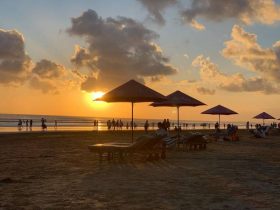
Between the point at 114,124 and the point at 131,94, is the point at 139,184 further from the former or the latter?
the point at 114,124

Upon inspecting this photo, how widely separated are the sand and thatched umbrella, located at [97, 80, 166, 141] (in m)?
2.48

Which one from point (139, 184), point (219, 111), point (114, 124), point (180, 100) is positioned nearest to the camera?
point (139, 184)

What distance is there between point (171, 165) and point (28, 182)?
4.96 meters

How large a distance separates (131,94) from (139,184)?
6.45 m

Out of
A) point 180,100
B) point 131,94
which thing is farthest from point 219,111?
point 131,94

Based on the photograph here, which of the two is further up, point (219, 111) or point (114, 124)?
point (219, 111)

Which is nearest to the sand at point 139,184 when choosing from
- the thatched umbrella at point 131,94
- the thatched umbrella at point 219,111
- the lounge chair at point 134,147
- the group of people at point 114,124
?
the lounge chair at point 134,147

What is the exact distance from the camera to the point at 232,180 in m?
10.4

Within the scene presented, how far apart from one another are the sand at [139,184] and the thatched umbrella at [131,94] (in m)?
2.48

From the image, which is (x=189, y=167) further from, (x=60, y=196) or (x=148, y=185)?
(x=60, y=196)

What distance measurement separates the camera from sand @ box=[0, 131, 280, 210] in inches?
301

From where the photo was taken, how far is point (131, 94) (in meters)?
15.8

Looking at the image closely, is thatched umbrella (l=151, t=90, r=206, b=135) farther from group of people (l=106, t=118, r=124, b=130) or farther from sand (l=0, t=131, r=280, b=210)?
group of people (l=106, t=118, r=124, b=130)

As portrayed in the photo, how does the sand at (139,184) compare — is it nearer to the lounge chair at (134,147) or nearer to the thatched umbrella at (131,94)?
the lounge chair at (134,147)
